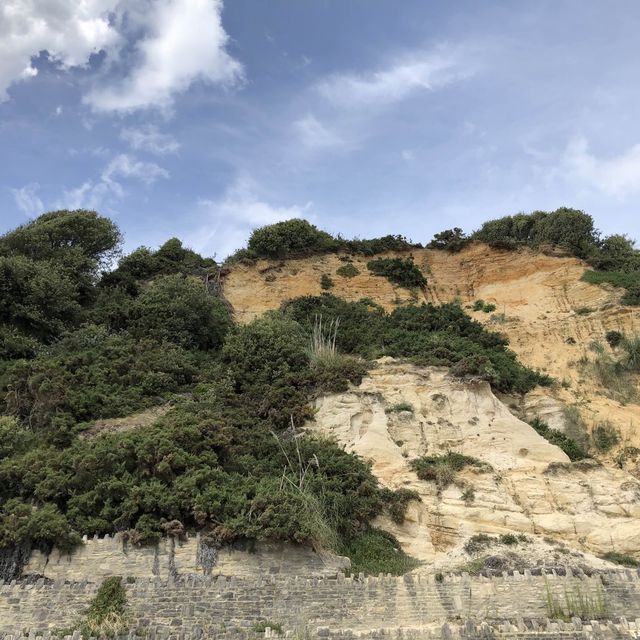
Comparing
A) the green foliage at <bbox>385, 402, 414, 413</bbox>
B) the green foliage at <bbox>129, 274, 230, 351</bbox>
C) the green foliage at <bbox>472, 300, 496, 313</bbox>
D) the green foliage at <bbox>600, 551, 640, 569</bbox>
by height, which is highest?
the green foliage at <bbox>472, 300, 496, 313</bbox>

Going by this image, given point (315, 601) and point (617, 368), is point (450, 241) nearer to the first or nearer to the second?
point (617, 368)

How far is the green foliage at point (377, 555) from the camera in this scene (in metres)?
13.2

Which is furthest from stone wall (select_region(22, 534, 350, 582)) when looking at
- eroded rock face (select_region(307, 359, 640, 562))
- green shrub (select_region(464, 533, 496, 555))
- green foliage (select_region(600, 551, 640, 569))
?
green foliage (select_region(600, 551, 640, 569))

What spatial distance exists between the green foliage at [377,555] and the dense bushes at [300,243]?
1872cm

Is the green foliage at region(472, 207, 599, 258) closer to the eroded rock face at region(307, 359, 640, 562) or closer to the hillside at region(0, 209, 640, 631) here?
the hillside at region(0, 209, 640, 631)

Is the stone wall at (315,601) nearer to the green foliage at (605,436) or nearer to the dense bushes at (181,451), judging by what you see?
the dense bushes at (181,451)

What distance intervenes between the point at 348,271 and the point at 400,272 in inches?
92.6

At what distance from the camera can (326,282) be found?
2988cm

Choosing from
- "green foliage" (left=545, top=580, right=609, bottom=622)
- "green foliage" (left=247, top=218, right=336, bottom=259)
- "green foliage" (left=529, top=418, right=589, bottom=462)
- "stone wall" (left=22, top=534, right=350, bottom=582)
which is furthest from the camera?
"green foliage" (left=247, top=218, right=336, bottom=259)

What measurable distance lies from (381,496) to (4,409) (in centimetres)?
1056

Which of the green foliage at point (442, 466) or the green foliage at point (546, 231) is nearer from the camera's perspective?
the green foliage at point (442, 466)

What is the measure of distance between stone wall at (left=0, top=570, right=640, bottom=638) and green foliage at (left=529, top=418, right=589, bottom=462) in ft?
20.2

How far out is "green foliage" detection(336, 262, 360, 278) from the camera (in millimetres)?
30420

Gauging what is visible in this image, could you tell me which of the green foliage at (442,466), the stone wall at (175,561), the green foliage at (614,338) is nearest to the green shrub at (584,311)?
the green foliage at (614,338)
